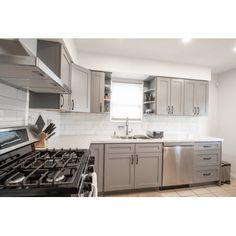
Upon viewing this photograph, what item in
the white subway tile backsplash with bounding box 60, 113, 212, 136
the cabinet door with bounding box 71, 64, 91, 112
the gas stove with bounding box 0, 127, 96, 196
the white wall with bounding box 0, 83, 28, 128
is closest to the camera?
the gas stove with bounding box 0, 127, 96, 196

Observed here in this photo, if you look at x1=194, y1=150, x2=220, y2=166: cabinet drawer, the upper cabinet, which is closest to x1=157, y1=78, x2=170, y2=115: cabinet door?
x1=194, y1=150, x2=220, y2=166: cabinet drawer

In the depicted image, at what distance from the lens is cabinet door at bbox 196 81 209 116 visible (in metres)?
3.16

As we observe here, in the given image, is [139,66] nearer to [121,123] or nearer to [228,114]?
[121,123]

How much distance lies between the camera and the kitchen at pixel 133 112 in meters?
1.71

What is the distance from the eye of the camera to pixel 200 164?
9.07ft

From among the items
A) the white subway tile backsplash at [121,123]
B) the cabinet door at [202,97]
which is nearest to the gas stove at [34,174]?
the white subway tile backsplash at [121,123]

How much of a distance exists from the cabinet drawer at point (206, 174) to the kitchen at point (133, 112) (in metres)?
0.02

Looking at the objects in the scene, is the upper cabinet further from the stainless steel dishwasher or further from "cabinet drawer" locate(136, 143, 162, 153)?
the stainless steel dishwasher

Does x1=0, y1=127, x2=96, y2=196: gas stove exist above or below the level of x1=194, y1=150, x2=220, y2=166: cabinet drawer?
above

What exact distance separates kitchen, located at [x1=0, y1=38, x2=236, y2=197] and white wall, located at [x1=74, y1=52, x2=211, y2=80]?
0.02 meters

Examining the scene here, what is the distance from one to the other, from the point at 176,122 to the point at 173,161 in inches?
41.7

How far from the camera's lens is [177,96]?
3.04m
